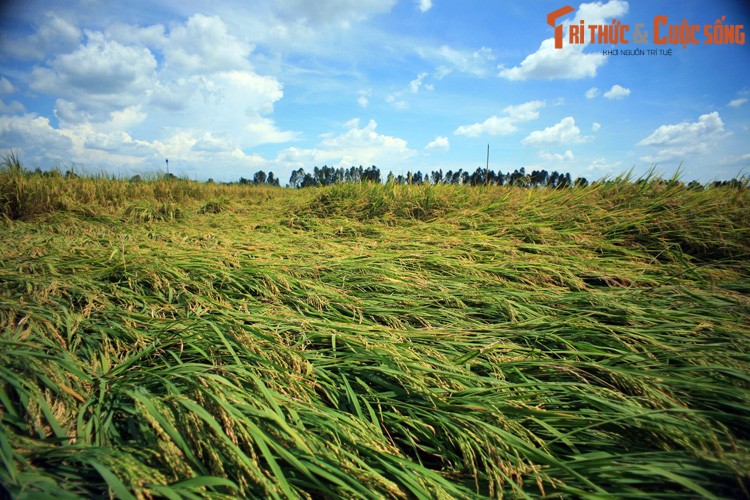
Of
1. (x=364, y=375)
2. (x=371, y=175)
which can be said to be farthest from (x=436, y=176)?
(x=364, y=375)

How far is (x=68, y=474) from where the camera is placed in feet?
2.45

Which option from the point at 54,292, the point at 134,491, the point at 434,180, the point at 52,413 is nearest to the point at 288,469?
the point at 134,491

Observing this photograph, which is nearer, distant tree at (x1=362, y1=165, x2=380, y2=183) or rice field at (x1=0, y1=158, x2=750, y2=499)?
rice field at (x1=0, y1=158, x2=750, y2=499)

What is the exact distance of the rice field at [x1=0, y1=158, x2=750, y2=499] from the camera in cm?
83

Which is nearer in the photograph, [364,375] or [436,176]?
A: [364,375]

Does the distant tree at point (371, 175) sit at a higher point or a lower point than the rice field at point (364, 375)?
higher

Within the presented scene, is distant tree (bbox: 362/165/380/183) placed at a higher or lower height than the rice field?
higher

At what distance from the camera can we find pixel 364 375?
1241 millimetres

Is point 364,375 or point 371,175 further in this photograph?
point 371,175

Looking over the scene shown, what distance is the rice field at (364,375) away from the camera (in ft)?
2.72

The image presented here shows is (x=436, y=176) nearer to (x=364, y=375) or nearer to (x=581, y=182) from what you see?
(x=581, y=182)

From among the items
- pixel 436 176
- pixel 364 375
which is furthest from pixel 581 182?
pixel 364 375

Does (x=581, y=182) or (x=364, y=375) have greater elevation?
(x=581, y=182)

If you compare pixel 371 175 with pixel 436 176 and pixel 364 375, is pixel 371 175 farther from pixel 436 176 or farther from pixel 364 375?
pixel 364 375
